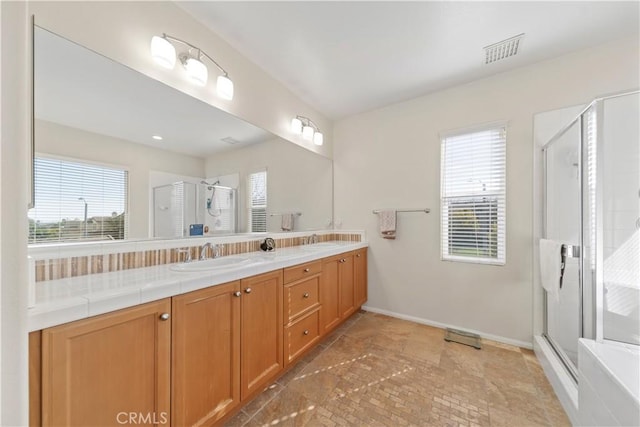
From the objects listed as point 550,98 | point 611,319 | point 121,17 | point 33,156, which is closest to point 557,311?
point 611,319

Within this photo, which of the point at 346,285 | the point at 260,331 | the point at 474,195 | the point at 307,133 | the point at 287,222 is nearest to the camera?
the point at 260,331

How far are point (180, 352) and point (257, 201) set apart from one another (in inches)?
54.3

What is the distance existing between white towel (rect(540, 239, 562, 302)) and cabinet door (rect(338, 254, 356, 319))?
1.57 m

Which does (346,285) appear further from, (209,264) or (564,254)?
(564,254)

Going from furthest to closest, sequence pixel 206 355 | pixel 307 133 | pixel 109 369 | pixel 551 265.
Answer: pixel 307 133 < pixel 551 265 < pixel 206 355 < pixel 109 369

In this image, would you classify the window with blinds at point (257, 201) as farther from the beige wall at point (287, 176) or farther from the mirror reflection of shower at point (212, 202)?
the mirror reflection of shower at point (212, 202)

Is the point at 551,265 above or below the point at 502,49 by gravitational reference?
below

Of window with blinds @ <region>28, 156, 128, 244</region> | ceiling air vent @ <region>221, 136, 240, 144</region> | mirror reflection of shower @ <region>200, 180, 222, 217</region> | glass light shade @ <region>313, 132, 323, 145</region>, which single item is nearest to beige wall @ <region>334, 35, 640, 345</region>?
glass light shade @ <region>313, 132, 323, 145</region>

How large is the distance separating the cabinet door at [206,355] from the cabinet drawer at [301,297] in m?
0.43

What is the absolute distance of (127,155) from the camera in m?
1.35

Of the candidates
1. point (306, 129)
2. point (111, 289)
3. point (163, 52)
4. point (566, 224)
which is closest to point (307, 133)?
point (306, 129)

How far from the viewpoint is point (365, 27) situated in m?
1.66

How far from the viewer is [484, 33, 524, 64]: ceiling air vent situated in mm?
1765

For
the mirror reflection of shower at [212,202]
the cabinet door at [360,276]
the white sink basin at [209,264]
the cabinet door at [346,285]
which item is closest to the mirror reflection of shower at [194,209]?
the mirror reflection of shower at [212,202]
